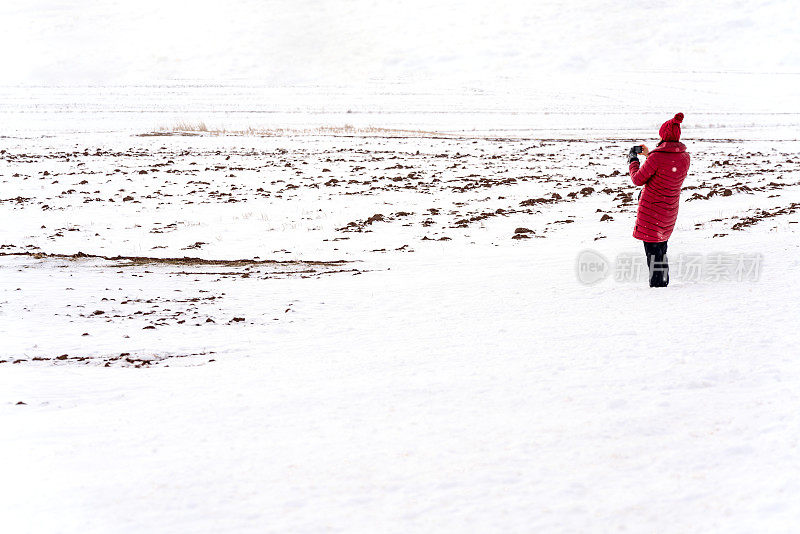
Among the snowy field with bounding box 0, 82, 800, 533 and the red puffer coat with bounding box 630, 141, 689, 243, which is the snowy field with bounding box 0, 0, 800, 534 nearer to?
the snowy field with bounding box 0, 82, 800, 533

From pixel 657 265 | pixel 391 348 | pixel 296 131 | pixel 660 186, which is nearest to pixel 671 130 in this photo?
pixel 660 186

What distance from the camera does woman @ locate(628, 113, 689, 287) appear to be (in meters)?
Result: 6.46

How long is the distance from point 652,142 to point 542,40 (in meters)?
60.0

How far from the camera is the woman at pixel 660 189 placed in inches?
255

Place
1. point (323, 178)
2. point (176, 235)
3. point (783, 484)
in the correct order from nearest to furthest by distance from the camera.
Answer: point (783, 484) → point (176, 235) → point (323, 178)

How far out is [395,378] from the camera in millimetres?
4832

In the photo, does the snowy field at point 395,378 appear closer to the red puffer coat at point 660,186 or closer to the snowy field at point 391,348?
the snowy field at point 391,348

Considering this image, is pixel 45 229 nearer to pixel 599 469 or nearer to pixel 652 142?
pixel 599 469

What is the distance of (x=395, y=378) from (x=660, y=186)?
11.3ft

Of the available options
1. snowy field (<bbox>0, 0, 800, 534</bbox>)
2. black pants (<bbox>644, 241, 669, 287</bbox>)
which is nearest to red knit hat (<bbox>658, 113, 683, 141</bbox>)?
black pants (<bbox>644, 241, 669, 287</bbox>)

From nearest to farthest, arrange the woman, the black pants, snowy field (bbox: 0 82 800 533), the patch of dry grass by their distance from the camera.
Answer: snowy field (bbox: 0 82 800 533)
the woman
the black pants
the patch of dry grass

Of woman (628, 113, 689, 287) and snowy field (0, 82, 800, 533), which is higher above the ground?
woman (628, 113, 689, 287)

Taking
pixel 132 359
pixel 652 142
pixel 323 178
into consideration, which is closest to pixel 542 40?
pixel 652 142

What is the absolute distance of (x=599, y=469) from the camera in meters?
3.44
